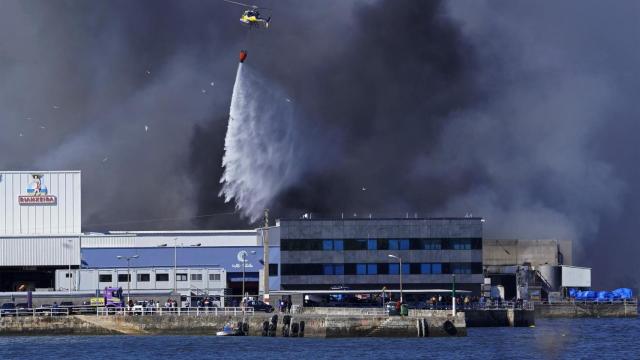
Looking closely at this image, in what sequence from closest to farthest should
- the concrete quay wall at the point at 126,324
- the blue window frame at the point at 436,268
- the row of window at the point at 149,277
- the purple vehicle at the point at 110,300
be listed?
the concrete quay wall at the point at 126,324 → the purple vehicle at the point at 110,300 → the row of window at the point at 149,277 → the blue window frame at the point at 436,268

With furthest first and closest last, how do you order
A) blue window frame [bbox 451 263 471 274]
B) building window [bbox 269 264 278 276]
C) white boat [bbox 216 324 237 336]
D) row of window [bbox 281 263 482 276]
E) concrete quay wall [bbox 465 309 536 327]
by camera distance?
blue window frame [bbox 451 263 471 274], building window [bbox 269 264 278 276], row of window [bbox 281 263 482 276], concrete quay wall [bbox 465 309 536 327], white boat [bbox 216 324 237 336]

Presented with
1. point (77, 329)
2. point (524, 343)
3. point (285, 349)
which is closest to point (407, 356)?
point (285, 349)

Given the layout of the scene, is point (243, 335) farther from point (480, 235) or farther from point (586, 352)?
point (480, 235)

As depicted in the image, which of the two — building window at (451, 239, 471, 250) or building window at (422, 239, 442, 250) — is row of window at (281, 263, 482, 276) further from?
building window at (451, 239, 471, 250)

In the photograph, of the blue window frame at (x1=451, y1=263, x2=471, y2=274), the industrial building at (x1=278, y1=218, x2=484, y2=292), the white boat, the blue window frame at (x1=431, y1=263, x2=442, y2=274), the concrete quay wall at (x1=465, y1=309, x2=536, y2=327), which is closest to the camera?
the white boat

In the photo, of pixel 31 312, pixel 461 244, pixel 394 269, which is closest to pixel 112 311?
pixel 31 312

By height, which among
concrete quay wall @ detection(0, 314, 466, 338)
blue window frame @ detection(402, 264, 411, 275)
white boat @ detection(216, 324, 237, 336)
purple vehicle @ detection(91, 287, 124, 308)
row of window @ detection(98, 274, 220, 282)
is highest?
blue window frame @ detection(402, 264, 411, 275)

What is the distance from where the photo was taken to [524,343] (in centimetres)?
14612

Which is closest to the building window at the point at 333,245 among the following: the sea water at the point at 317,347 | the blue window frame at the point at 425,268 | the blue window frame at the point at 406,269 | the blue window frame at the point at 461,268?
the blue window frame at the point at 406,269

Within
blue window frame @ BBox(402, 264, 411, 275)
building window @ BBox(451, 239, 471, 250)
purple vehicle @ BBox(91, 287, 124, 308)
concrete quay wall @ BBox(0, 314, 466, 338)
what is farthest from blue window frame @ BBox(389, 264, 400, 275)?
concrete quay wall @ BBox(0, 314, 466, 338)

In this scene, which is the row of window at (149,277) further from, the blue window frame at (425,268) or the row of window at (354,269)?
the blue window frame at (425,268)

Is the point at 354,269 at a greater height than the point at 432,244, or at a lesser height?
lesser

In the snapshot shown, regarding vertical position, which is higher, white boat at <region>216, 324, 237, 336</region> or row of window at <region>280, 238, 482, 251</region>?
row of window at <region>280, 238, 482, 251</region>

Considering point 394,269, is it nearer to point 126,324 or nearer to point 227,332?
point 227,332
